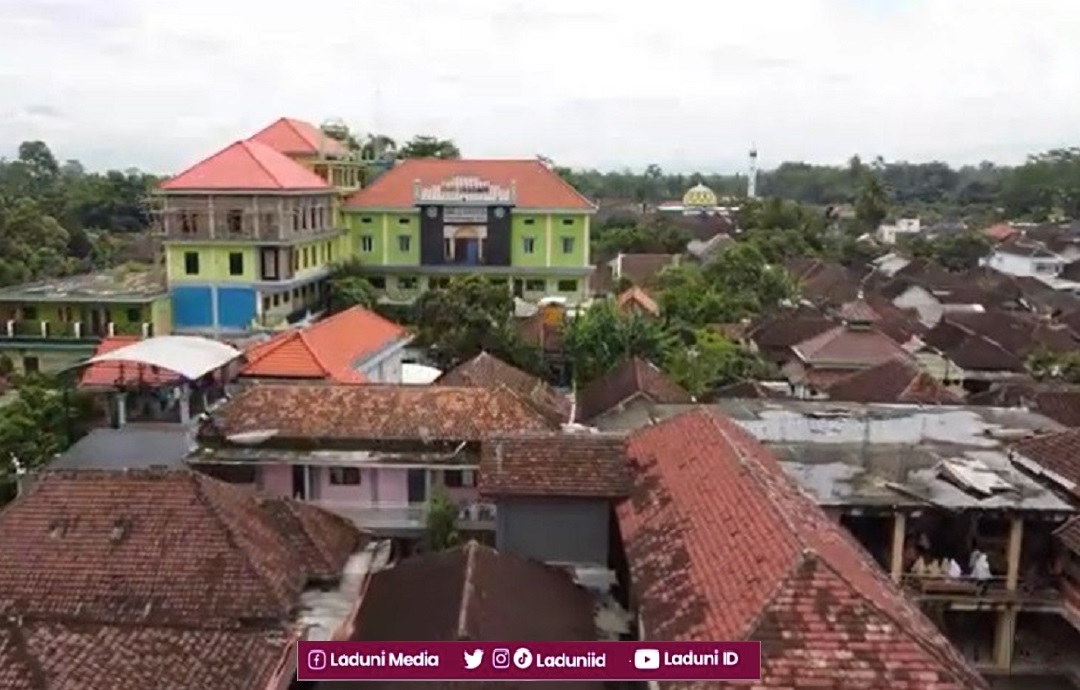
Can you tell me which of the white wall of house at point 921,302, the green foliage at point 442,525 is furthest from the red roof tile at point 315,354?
the white wall of house at point 921,302

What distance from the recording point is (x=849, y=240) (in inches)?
3563

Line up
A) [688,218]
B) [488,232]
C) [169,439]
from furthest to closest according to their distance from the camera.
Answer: [688,218]
[488,232]
[169,439]

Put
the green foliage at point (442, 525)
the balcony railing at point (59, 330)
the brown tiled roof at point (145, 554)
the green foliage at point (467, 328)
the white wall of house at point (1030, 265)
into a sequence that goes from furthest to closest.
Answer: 1. the white wall of house at point (1030, 265)
2. the balcony railing at point (59, 330)
3. the green foliage at point (467, 328)
4. the green foliage at point (442, 525)
5. the brown tiled roof at point (145, 554)

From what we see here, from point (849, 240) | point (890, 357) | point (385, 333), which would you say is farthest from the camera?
point (849, 240)

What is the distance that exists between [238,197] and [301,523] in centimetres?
2440

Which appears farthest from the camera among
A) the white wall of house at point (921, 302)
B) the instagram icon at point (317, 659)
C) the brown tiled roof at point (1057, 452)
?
the white wall of house at point (921, 302)

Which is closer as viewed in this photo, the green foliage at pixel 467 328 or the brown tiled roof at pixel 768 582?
the brown tiled roof at pixel 768 582

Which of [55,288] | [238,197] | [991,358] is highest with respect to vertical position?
[238,197]

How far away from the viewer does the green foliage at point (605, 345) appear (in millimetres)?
34531

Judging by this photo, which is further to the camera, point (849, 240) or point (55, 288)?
point (849, 240)

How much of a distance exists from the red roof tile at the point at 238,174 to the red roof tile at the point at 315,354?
10.5 meters

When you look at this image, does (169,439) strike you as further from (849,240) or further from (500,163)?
(849,240)

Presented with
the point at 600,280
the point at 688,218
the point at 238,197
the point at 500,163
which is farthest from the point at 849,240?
the point at 238,197

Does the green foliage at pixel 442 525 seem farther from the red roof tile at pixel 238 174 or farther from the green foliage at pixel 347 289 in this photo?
the green foliage at pixel 347 289
